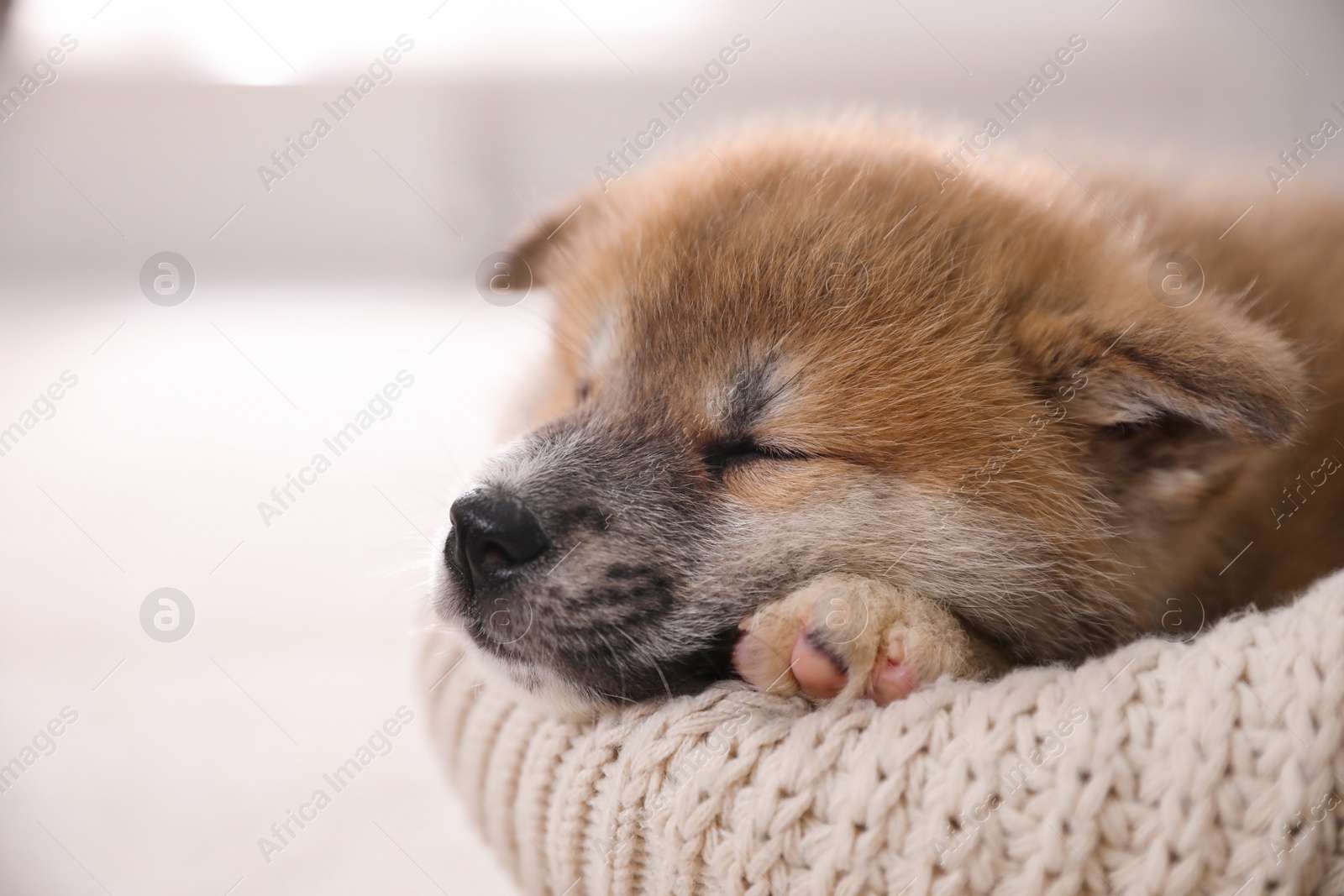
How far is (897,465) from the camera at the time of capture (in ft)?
3.08

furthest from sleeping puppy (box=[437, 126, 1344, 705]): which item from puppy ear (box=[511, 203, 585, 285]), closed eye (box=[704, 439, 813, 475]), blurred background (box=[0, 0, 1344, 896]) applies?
puppy ear (box=[511, 203, 585, 285])

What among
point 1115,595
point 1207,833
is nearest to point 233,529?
point 1115,595

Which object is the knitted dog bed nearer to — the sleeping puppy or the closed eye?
the sleeping puppy

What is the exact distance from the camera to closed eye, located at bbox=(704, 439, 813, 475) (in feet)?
3.21

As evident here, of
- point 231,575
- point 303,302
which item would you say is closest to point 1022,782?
point 231,575

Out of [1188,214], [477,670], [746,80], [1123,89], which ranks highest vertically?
[746,80]

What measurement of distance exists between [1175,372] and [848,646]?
Answer: 0.38m

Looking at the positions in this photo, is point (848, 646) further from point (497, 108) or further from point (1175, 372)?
point (497, 108)

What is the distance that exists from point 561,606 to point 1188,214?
2.93 ft

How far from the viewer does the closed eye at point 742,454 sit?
3.21 feet

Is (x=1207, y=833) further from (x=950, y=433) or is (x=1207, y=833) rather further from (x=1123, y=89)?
(x=1123, y=89)

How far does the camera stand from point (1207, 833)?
0.61 metres

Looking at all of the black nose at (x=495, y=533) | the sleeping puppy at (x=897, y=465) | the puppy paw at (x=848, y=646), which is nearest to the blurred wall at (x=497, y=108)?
the sleeping puppy at (x=897, y=465)

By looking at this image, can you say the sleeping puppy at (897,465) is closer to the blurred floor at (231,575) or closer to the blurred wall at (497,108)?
the blurred floor at (231,575)
